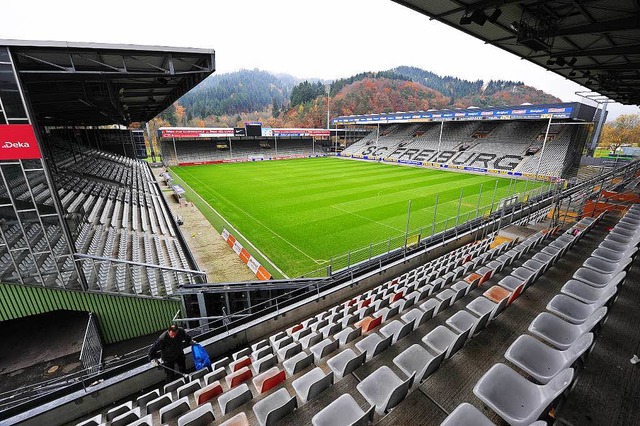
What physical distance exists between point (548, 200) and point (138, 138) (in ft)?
170

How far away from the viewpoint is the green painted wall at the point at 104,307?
7.07 meters

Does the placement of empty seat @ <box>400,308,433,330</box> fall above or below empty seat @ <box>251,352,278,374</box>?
above

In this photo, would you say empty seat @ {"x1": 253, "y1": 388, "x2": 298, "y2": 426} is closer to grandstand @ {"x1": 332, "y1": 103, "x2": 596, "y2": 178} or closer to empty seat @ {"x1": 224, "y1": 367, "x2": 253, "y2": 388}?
empty seat @ {"x1": 224, "y1": 367, "x2": 253, "y2": 388}

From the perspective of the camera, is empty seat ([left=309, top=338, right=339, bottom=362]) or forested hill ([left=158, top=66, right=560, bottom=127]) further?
forested hill ([left=158, top=66, right=560, bottom=127])

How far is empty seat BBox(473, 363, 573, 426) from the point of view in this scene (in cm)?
231

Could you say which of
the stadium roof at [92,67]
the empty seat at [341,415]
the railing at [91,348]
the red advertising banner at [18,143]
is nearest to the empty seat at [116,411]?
the railing at [91,348]

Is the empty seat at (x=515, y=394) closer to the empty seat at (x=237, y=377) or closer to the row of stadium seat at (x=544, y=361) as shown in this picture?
the row of stadium seat at (x=544, y=361)

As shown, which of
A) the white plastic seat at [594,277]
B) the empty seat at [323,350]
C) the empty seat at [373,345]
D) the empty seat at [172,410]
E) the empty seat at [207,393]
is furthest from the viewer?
the empty seat at [323,350]

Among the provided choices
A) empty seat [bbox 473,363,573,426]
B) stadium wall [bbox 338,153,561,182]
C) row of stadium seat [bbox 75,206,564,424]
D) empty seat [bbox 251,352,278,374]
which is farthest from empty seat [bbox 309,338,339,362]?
stadium wall [bbox 338,153,561,182]

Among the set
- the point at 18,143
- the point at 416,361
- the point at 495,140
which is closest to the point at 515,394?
the point at 416,361

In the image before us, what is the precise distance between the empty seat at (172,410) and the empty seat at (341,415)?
2.37m

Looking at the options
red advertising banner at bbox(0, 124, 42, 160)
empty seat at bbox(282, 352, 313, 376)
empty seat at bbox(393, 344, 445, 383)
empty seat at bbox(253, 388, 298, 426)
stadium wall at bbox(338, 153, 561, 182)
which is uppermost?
red advertising banner at bbox(0, 124, 42, 160)

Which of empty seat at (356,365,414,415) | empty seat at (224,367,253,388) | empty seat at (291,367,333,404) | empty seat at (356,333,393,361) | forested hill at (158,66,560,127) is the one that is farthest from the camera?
forested hill at (158,66,560,127)

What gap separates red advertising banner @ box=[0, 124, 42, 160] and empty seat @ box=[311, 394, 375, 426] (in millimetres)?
8618
